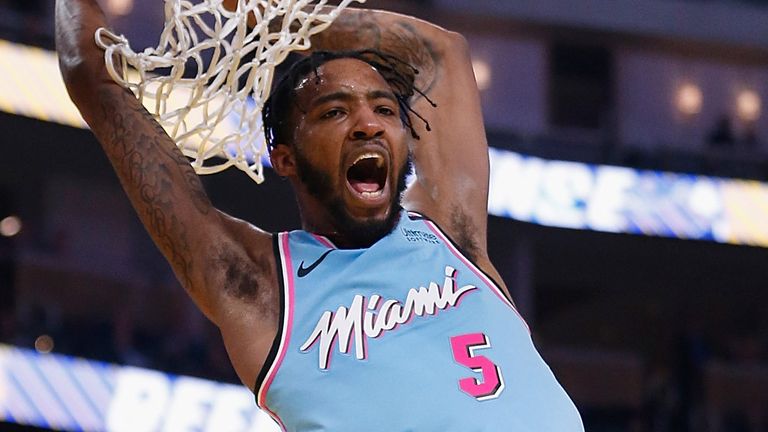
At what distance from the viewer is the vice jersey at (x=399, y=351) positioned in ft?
7.13

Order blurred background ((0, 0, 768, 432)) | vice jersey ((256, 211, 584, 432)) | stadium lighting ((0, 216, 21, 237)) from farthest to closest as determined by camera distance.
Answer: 1. stadium lighting ((0, 216, 21, 237))
2. blurred background ((0, 0, 768, 432))
3. vice jersey ((256, 211, 584, 432))

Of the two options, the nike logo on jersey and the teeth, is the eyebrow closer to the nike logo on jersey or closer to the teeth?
the teeth

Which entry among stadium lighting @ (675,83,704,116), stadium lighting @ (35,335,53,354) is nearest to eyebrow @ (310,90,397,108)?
→ stadium lighting @ (35,335,53,354)

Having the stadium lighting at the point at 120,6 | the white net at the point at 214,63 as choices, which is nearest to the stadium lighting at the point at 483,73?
the stadium lighting at the point at 120,6

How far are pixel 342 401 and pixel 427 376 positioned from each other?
→ 153 millimetres

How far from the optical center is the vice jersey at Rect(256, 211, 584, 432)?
85.6 inches

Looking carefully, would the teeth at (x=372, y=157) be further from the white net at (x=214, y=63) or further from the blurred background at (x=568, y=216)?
the blurred background at (x=568, y=216)

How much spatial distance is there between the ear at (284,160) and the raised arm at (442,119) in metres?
0.30

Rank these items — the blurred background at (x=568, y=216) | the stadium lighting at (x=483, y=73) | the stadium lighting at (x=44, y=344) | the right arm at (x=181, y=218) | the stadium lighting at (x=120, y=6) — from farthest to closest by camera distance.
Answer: the stadium lighting at (x=483, y=73) → the stadium lighting at (x=120, y=6) → the blurred background at (x=568, y=216) → the stadium lighting at (x=44, y=344) → the right arm at (x=181, y=218)

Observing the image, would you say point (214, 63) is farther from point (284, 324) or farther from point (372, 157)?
point (284, 324)

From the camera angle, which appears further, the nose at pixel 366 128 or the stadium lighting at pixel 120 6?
the stadium lighting at pixel 120 6

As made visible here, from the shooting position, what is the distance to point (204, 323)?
39.8 feet

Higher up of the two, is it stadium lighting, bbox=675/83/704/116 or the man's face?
the man's face

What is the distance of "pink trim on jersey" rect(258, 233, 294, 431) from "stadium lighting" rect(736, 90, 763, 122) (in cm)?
1207
